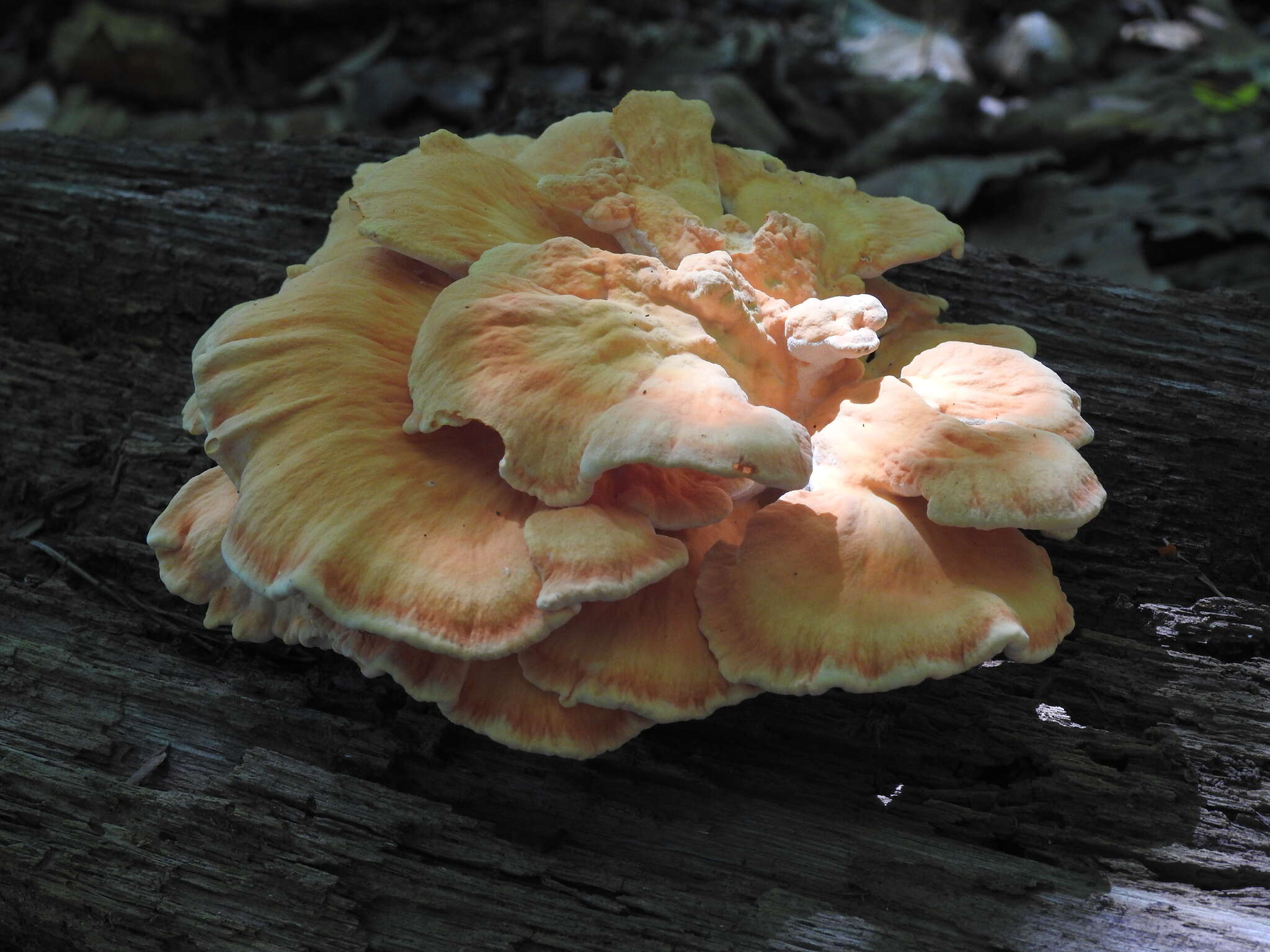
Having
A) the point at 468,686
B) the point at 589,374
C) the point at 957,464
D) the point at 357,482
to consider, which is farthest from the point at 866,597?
the point at 357,482

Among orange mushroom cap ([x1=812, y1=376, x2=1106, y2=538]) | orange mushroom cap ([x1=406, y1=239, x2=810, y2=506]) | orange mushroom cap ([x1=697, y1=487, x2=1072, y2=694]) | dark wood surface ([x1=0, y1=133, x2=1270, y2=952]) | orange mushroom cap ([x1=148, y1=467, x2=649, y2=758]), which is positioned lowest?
dark wood surface ([x1=0, y1=133, x2=1270, y2=952])

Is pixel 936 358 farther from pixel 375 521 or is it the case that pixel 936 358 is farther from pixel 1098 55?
pixel 1098 55

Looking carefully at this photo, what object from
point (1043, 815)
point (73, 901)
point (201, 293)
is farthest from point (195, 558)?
point (1043, 815)

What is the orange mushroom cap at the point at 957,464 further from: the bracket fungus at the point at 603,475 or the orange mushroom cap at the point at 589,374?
the orange mushroom cap at the point at 589,374

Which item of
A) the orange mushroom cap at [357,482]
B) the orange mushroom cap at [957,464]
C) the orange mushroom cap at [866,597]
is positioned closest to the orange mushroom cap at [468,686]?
the orange mushroom cap at [357,482]

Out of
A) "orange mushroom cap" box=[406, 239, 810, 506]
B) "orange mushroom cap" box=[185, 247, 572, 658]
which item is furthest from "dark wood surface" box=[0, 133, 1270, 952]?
"orange mushroom cap" box=[406, 239, 810, 506]

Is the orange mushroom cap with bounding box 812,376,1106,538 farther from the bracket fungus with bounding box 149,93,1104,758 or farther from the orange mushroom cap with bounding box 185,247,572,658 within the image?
the orange mushroom cap with bounding box 185,247,572,658

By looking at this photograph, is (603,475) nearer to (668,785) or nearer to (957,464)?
(957,464)
